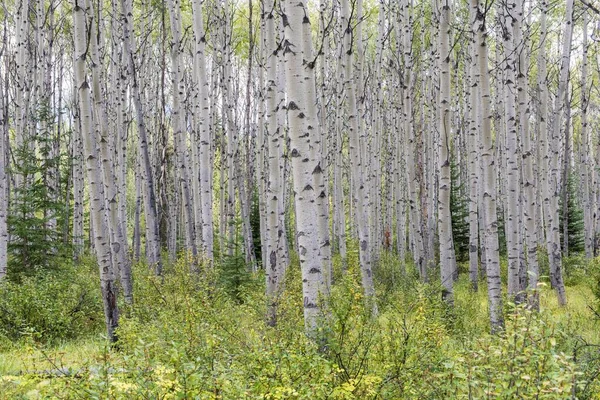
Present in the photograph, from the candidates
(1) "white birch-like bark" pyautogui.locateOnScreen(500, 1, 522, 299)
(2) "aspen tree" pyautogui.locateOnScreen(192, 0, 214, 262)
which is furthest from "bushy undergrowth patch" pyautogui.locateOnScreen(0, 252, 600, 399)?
(2) "aspen tree" pyautogui.locateOnScreen(192, 0, 214, 262)

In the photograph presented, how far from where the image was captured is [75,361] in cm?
571

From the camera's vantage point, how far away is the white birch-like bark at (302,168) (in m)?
4.55

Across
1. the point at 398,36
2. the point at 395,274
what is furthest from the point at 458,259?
the point at 398,36

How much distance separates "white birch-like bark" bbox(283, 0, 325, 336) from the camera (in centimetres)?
455

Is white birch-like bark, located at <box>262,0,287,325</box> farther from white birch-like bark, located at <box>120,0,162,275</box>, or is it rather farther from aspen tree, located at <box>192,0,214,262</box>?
white birch-like bark, located at <box>120,0,162,275</box>

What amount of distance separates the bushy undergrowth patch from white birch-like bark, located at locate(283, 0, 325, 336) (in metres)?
0.25

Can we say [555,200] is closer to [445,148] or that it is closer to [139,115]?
[445,148]

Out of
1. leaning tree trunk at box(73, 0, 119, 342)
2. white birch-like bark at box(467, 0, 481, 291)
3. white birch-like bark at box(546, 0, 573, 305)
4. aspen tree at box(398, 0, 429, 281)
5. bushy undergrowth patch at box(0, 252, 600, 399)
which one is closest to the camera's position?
bushy undergrowth patch at box(0, 252, 600, 399)

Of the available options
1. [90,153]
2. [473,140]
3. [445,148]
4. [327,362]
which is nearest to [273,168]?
[445,148]

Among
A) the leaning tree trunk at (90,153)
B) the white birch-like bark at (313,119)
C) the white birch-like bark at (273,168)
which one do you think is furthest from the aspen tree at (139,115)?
the white birch-like bark at (313,119)

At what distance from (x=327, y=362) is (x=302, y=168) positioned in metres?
1.81

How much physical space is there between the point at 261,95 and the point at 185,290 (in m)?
4.45

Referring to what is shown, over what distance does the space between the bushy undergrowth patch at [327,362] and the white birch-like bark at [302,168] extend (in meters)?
0.25

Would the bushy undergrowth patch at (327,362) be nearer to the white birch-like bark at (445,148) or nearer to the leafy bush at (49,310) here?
the white birch-like bark at (445,148)
